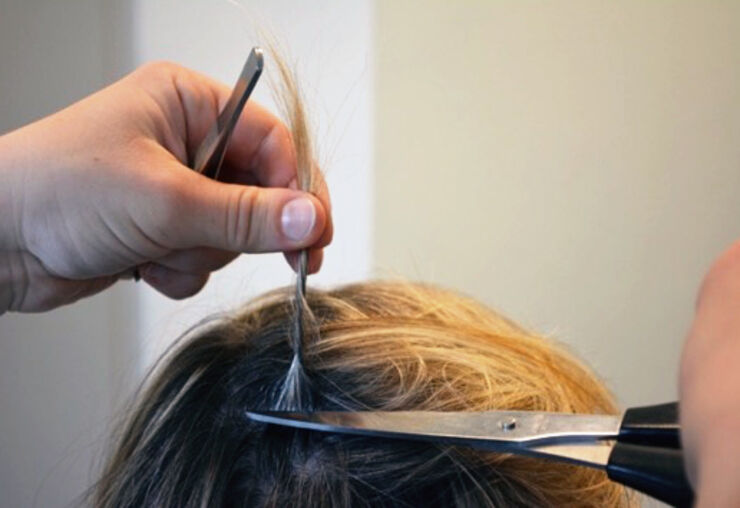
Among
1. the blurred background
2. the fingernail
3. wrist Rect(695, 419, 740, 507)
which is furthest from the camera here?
the blurred background

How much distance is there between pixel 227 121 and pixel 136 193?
0.08m

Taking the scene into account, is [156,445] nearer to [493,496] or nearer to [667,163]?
[493,496]

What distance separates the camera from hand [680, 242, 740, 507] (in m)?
0.23

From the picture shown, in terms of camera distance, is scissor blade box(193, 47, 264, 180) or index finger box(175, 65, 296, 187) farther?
index finger box(175, 65, 296, 187)

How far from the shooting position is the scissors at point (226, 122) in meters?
0.51

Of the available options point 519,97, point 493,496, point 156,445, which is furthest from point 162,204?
point 519,97

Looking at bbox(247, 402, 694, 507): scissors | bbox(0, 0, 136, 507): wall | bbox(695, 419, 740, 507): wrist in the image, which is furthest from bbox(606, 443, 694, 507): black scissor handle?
bbox(0, 0, 136, 507): wall

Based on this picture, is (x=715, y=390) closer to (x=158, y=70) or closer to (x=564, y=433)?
(x=564, y=433)

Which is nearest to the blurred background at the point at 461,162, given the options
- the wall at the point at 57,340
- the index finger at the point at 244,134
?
the wall at the point at 57,340

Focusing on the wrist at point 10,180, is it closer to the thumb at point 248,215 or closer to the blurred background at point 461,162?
the thumb at point 248,215

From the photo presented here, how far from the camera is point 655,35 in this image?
1344 millimetres

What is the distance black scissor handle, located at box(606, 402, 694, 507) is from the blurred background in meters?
0.77

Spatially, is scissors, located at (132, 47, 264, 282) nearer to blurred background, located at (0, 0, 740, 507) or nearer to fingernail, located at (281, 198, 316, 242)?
fingernail, located at (281, 198, 316, 242)

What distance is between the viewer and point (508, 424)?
48 cm
